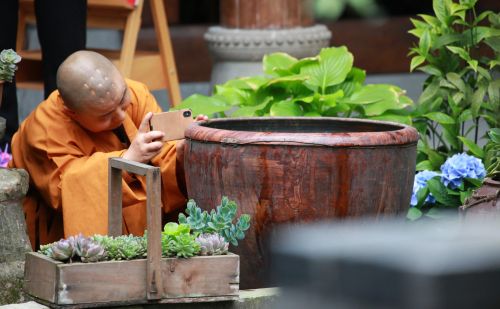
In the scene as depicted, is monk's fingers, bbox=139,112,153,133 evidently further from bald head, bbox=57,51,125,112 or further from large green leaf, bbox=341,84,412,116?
large green leaf, bbox=341,84,412,116

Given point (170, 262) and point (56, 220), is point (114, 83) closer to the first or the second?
point (56, 220)

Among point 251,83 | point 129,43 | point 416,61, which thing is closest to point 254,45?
point 129,43

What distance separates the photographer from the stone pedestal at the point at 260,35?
4.85 meters

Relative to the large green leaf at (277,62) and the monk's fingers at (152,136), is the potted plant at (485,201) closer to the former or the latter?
the monk's fingers at (152,136)

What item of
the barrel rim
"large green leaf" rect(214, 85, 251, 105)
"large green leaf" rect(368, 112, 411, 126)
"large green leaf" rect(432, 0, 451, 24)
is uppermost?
"large green leaf" rect(432, 0, 451, 24)

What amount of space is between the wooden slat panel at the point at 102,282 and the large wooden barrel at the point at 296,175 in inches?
17.9

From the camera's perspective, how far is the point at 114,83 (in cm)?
296

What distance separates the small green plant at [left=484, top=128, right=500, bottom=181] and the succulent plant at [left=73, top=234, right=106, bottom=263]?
144cm

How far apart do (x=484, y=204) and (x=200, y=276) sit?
1003 millimetres

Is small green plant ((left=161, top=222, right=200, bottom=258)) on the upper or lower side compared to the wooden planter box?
upper

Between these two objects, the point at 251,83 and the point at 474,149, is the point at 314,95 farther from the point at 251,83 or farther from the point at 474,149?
the point at 474,149

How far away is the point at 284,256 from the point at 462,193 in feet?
8.97

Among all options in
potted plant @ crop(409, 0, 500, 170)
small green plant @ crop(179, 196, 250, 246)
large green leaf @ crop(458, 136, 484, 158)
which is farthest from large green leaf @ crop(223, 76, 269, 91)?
small green plant @ crop(179, 196, 250, 246)

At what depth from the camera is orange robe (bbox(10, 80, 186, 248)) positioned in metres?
3.00
